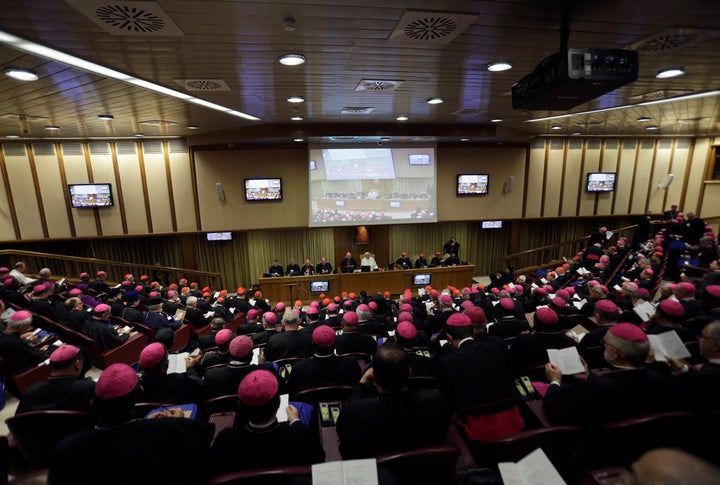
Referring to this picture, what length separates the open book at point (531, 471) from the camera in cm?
168

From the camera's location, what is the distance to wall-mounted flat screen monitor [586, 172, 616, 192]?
11.8 metres

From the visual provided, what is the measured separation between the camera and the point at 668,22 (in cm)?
277

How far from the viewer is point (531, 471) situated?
1.71 m

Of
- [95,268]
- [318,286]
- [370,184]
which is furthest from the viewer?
[95,268]

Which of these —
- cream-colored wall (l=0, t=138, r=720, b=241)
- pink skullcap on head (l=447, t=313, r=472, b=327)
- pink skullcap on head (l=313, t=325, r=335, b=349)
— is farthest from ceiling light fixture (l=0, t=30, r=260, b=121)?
cream-colored wall (l=0, t=138, r=720, b=241)

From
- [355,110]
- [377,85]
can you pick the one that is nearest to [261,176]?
[355,110]

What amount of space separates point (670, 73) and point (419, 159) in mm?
6345

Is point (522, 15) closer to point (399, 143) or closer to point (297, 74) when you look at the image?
point (297, 74)

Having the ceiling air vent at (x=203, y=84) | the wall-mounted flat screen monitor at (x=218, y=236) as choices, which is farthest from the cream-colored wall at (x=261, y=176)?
the ceiling air vent at (x=203, y=84)

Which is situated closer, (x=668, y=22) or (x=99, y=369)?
(x=668, y=22)

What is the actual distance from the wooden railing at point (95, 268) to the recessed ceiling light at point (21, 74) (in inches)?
279

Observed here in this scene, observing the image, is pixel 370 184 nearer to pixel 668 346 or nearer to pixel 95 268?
pixel 668 346

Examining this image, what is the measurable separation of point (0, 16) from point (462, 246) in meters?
12.4

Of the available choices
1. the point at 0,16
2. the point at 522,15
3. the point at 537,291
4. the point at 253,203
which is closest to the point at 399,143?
the point at 253,203
